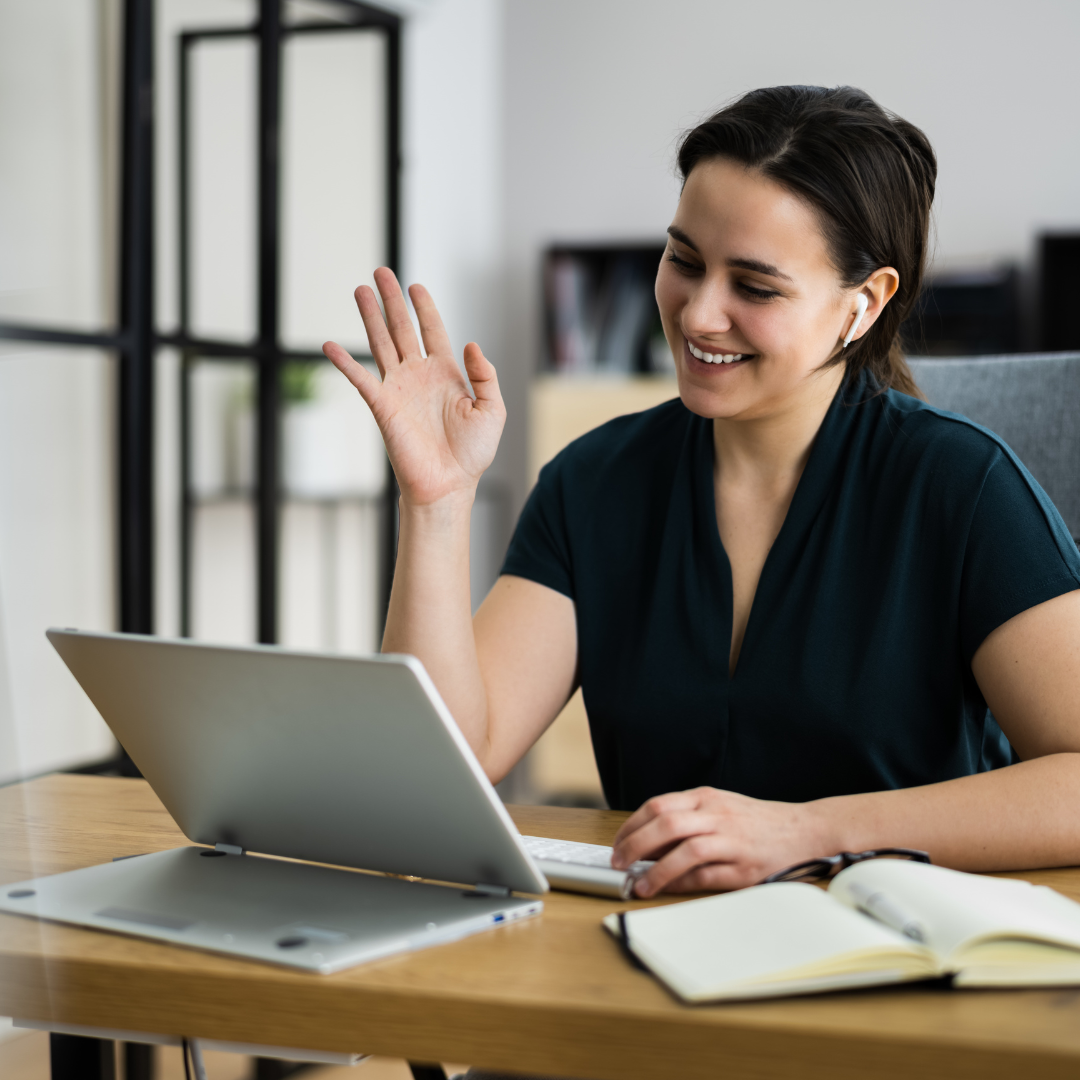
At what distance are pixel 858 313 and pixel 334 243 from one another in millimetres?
2040

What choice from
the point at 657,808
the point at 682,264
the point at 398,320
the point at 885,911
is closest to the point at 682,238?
the point at 682,264

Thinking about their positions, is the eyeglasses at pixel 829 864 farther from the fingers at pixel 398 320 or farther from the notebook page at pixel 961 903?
the fingers at pixel 398 320

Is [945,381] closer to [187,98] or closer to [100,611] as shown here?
[100,611]

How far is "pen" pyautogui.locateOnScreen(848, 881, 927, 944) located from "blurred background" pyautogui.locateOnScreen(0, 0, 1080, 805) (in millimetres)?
505

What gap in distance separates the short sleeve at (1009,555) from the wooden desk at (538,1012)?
457mm

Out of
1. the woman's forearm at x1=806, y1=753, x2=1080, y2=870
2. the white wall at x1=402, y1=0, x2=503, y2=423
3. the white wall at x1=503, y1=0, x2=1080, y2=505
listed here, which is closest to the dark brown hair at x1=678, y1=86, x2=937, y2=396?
the woman's forearm at x1=806, y1=753, x2=1080, y2=870

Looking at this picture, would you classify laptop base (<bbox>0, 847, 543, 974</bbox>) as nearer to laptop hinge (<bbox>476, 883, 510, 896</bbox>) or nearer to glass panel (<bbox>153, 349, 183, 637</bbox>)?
laptop hinge (<bbox>476, 883, 510, 896</bbox>)

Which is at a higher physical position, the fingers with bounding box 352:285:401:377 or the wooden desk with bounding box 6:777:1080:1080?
the fingers with bounding box 352:285:401:377

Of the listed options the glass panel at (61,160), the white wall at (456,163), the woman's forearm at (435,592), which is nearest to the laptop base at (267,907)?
the woman's forearm at (435,592)

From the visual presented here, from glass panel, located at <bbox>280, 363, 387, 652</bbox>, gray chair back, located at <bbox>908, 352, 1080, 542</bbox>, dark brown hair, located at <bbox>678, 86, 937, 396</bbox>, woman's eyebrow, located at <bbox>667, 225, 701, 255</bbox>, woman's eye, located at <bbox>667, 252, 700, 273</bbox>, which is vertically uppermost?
dark brown hair, located at <bbox>678, 86, 937, 396</bbox>

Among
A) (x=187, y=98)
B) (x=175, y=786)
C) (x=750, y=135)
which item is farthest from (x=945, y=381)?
(x=187, y=98)

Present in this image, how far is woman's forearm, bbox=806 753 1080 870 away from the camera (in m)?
0.81

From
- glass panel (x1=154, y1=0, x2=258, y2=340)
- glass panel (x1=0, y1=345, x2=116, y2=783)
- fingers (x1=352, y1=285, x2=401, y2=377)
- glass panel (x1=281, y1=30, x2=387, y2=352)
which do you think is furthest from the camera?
glass panel (x1=281, y1=30, x2=387, y2=352)

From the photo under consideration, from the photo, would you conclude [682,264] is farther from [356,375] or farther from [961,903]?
[961,903]
